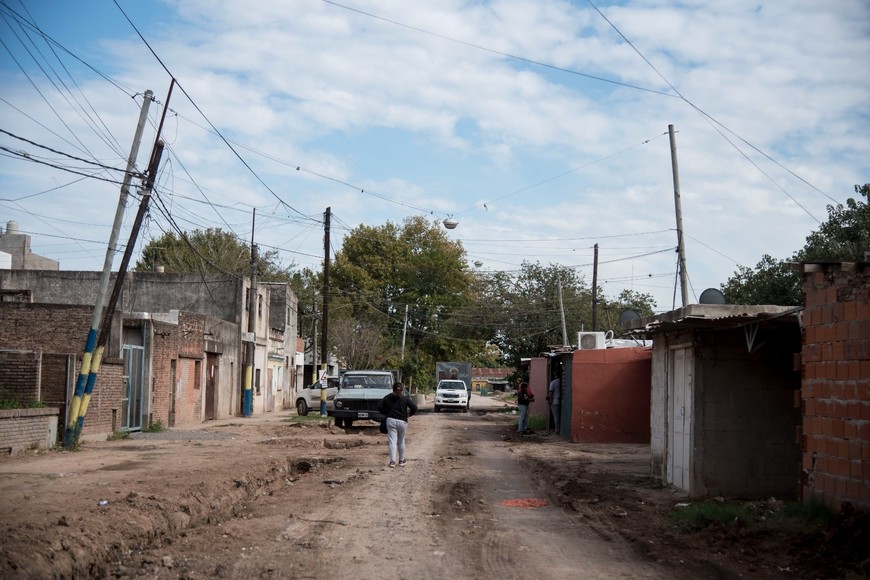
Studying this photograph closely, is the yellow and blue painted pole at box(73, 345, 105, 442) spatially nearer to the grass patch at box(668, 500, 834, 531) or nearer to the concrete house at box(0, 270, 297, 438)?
the concrete house at box(0, 270, 297, 438)

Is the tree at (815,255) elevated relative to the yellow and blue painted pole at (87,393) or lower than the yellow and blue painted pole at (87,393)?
elevated

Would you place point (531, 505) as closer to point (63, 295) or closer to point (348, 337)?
point (63, 295)

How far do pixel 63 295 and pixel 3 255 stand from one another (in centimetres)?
488

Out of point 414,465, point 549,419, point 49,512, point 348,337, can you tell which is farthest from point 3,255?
point 49,512

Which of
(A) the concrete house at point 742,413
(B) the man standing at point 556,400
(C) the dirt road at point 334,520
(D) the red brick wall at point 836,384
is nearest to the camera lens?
(C) the dirt road at point 334,520

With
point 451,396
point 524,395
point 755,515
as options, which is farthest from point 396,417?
point 451,396

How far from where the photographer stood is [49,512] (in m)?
10.1

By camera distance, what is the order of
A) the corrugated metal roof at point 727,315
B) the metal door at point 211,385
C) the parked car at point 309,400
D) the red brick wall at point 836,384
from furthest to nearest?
1. the parked car at point 309,400
2. the metal door at point 211,385
3. the corrugated metal roof at point 727,315
4. the red brick wall at point 836,384

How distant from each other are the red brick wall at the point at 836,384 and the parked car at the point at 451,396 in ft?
136

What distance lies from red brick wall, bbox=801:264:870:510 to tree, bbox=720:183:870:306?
45.3 feet

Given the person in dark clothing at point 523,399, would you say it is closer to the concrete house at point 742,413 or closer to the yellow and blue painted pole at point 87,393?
the yellow and blue painted pole at point 87,393

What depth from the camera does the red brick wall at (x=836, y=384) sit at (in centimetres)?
964

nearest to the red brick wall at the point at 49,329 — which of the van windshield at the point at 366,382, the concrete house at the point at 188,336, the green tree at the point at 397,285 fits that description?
the concrete house at the point at 188,336

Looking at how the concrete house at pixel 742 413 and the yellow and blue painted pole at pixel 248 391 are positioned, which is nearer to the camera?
the concrete house at pixel 742 413
